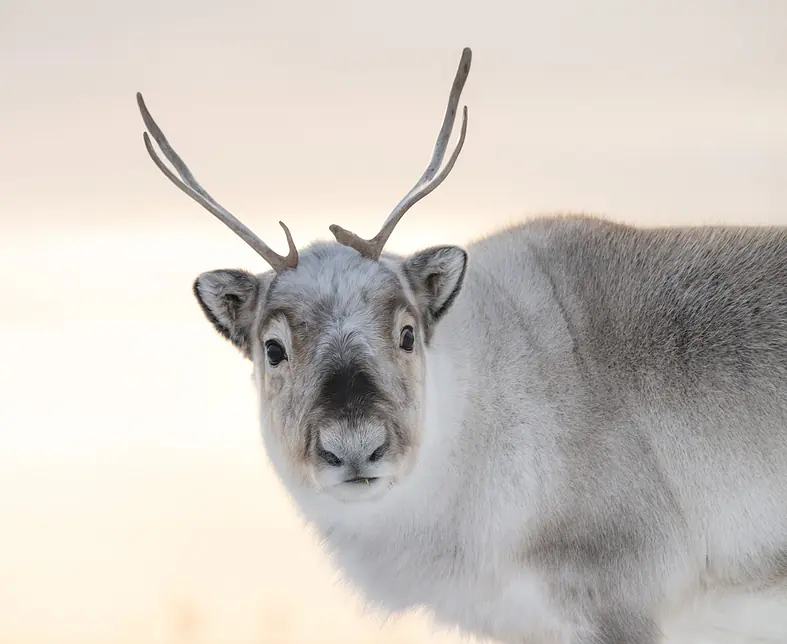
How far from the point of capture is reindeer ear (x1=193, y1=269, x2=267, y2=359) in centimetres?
549

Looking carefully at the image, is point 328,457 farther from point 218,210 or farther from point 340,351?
point 218,210

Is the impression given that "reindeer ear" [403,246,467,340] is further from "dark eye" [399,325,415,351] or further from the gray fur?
"dark eye" [399,325,415,351]

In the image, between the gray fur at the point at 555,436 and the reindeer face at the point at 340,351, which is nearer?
the reindeer face at the point at 340,351

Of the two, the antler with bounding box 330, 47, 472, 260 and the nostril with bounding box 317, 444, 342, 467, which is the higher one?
the antler with bounding box 330, 47, 472, 260

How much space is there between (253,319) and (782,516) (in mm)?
2879

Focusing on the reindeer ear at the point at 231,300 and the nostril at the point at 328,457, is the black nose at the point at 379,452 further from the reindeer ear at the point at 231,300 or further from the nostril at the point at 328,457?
the reindeer ear at the point at 231,300

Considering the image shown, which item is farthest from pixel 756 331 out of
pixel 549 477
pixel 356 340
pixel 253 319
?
pixel 253 319

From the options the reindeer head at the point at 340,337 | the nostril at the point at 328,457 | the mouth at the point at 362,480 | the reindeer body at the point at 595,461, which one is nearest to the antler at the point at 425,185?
the reindeer head at the point at 340,337


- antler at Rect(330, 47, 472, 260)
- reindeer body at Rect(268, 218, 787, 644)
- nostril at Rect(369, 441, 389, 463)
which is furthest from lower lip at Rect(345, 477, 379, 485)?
antler at Rect(330, 47, 472, 260)

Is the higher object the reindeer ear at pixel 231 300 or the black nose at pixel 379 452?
the reindeer ear at pixel 231 300

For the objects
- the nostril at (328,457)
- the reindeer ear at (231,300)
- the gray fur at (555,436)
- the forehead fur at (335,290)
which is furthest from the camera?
the reindeer ear at (231,300)

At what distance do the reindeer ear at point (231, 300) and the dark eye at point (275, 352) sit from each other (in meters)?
0.35

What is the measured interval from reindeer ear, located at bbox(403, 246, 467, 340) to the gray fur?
0.4 inches

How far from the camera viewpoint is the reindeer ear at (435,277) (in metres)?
5.45
